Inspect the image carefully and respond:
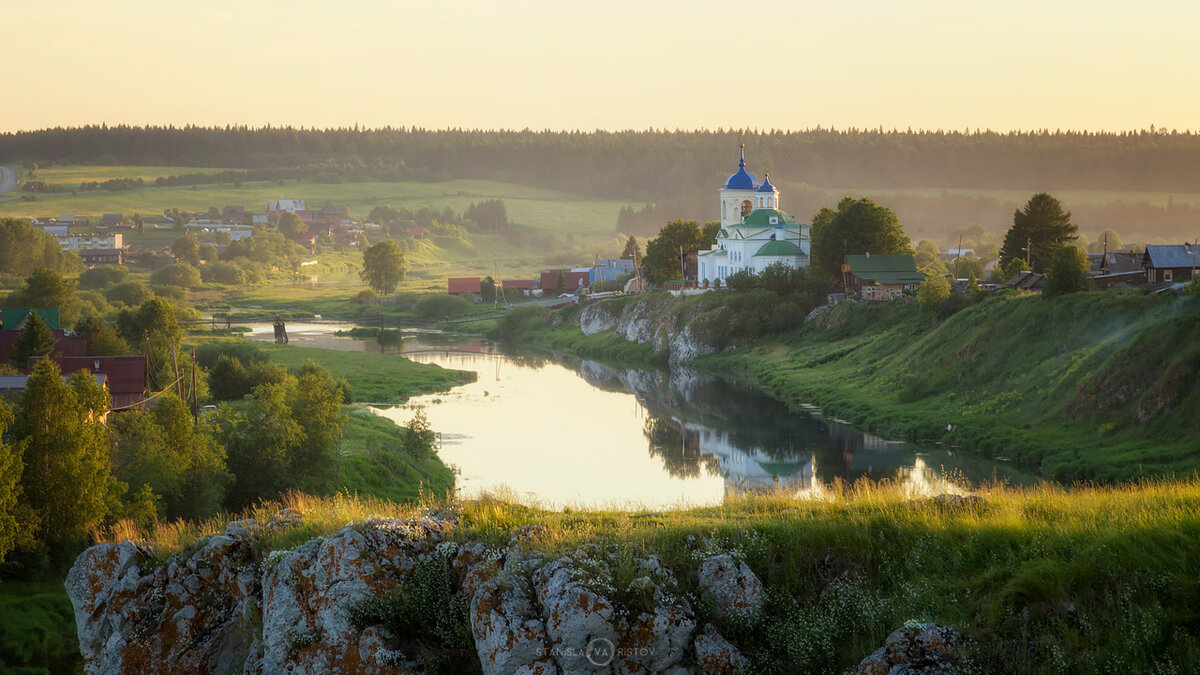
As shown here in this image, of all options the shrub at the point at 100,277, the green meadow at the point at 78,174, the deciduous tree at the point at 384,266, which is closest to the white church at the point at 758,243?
the deciduous tree at the point at 384,266

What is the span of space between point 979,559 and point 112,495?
18.0 metres

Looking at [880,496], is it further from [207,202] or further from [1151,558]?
[207,202]

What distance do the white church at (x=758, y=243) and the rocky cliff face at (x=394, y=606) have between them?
5982cm

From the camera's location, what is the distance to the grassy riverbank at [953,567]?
9.16 metres

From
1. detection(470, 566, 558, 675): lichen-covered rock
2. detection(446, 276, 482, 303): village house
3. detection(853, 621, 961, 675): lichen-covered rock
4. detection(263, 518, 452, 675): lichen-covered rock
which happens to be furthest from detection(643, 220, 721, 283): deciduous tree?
detection(853, 621, 961, 675): lichen-covered rock

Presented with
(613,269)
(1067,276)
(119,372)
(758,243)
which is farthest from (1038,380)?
(613,269)

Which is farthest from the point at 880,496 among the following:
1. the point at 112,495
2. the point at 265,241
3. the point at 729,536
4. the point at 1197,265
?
the point at 265,241

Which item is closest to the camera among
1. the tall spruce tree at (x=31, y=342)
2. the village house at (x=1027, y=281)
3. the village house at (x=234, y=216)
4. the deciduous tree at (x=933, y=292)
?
the tall spruce tree at (x=31, y=342)

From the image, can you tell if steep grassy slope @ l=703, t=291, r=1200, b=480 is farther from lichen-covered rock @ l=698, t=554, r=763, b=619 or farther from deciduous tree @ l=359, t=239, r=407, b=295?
deciduous tree @ l=359, t=239, r=407, b=295

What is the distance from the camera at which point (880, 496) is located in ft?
40.9

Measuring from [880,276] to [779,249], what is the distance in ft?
36.9

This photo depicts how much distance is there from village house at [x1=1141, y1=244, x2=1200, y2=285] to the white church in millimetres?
24950

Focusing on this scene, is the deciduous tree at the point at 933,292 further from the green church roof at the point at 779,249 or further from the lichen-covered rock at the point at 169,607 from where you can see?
the lichen-covered rock at the point at 169,607

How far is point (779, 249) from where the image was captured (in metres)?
71.2
